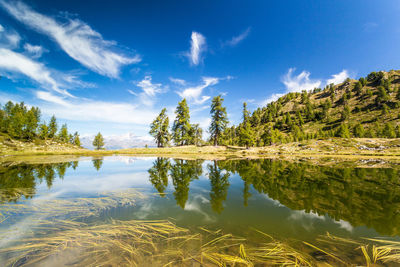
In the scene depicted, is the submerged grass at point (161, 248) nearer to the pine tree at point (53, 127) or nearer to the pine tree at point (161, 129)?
the pine tree at point (161, 129)

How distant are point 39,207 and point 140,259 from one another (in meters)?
6.42

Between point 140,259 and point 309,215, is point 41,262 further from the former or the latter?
point 309,215

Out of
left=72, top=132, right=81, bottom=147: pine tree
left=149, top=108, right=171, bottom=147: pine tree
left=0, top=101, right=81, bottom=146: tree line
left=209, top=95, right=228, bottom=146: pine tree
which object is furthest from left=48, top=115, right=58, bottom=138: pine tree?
left=209, top=95, right=228, bottom=146: pine tree

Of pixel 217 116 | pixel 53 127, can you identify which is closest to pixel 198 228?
pixel 217 116

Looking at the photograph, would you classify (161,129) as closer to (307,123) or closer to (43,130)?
(43,130)

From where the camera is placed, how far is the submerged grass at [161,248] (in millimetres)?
3240

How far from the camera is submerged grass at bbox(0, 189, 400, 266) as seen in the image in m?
3.24

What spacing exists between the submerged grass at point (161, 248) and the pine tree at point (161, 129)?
4515 centimetres

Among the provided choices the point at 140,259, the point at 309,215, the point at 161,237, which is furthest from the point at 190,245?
the point at 309,215

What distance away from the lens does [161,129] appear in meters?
50.1

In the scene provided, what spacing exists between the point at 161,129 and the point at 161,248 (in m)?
48.2

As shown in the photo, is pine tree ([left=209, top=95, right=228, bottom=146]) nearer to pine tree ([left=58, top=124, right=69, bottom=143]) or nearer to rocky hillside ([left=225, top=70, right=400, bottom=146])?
rocky hillside ([left=225, top=70, right=400, bottom=146])

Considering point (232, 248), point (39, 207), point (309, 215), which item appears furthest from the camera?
point (39, 207)

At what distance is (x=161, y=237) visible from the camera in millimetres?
4184
